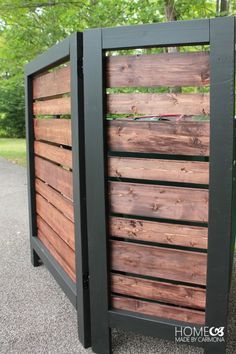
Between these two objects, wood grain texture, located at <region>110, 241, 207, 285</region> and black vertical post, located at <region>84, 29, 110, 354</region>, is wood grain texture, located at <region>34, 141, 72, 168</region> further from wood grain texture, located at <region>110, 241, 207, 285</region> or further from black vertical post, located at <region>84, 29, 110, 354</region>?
wood grain texture, located at <region>110, 241, 207, 285</region>

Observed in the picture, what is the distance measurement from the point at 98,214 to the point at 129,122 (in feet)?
1.92

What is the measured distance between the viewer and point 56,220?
3145mm

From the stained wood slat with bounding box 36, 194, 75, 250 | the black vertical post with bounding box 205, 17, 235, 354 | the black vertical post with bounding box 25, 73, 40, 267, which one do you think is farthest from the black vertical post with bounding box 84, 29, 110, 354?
the black vertical post with bounding box 25, 73, 40, 267

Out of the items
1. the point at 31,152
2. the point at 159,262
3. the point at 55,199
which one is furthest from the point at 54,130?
the point at 159,262

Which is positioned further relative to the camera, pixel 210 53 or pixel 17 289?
pixel 17 289

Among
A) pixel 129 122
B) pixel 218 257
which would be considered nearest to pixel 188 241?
pixel 218 257

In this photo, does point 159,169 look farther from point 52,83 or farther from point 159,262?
point 52,83

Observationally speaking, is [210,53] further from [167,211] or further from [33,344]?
[33,344]

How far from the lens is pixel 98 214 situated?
7.92 feet

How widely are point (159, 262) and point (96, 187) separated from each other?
58 cm

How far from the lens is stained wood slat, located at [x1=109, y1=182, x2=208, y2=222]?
2172 mm

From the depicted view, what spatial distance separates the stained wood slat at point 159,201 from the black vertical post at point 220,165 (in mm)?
78

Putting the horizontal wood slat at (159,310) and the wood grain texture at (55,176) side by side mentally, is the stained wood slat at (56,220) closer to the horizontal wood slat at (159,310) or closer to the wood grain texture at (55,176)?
the wood grain texture at (55,176)

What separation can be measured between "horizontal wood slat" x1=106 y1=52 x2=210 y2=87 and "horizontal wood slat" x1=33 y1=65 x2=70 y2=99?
18.8 inches
